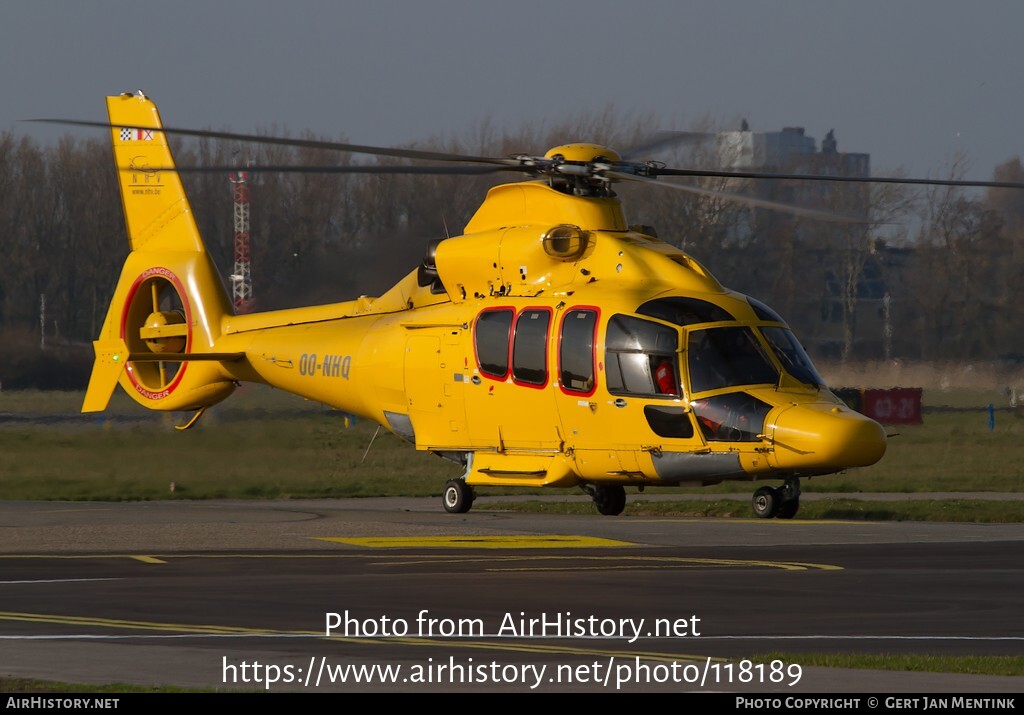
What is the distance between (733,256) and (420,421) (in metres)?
26.1

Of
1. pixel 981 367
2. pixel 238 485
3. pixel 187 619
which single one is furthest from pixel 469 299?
pixel 981 367

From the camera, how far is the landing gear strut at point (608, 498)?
80.6ft

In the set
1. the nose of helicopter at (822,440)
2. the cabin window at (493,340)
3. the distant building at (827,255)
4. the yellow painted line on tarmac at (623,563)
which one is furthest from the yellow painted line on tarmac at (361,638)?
the distant building at (827,255)

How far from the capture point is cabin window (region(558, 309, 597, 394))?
2158 cm

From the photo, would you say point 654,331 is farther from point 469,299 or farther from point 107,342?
point 107,342

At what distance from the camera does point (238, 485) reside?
2912 centimetres

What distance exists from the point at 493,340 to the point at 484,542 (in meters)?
3.94

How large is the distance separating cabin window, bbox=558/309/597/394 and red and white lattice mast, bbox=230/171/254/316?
21108 mm

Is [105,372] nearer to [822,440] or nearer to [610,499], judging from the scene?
[610,499]

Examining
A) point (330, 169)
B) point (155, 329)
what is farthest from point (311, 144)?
point (155, 329)

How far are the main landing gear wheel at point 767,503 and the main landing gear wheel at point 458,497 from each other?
14.4 feet

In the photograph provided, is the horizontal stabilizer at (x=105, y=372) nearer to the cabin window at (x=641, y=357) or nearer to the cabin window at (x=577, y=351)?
the cabin window at (x=577, y=351)

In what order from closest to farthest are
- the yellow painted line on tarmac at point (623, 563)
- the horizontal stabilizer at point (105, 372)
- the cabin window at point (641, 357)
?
the yellow painted line on tarmac at point (623, 563)
the cabin window at point (641, 357)
the horizontal stabilizer at point (105, 372)

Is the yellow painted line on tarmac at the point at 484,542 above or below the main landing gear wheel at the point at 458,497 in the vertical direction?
below
